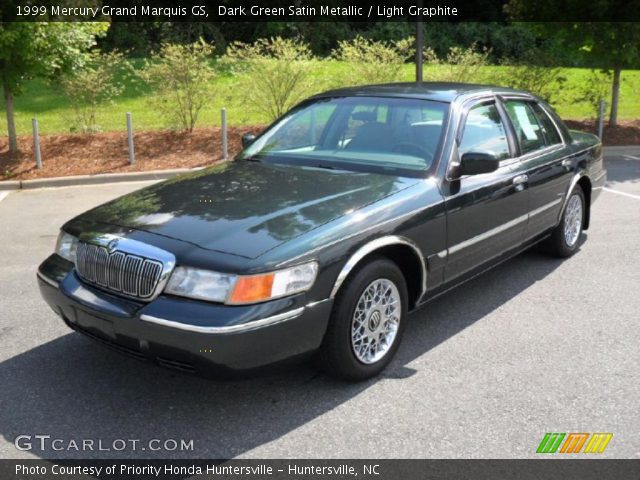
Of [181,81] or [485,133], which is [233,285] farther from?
[181,81]

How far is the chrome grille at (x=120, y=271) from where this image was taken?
11.2 feet

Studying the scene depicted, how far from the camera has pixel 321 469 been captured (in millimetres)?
3141

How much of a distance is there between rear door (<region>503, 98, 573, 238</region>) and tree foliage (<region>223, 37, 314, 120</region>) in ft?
26.4

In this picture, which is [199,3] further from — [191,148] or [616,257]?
[616,257]

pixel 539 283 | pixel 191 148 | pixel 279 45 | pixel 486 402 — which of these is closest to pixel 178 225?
pixel 486 402

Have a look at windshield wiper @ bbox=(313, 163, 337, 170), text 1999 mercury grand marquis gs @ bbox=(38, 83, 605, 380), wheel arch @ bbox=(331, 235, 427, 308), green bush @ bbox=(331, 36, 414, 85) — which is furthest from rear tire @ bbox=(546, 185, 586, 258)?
green bush @ bbox=(331, 36, 414, 85)

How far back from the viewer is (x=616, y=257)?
641 cm

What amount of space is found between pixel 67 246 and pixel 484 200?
2.78 meters

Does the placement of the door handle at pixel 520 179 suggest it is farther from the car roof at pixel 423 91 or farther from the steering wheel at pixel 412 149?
the steering wheel at pixel 412 149

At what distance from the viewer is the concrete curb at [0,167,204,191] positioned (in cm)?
1033

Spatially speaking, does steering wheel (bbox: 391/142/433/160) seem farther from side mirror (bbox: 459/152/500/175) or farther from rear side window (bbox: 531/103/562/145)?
rear side window (bbox: 531/103/562/145)

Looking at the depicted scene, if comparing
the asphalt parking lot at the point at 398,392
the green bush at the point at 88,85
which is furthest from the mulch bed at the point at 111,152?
the asphalt parking lot at the point at 398,392

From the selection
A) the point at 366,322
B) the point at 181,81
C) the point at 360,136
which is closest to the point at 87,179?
the point at 181,81

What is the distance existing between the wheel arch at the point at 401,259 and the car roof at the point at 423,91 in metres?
1.33
